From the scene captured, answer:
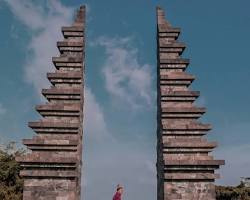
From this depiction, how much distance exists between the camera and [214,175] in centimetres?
1670

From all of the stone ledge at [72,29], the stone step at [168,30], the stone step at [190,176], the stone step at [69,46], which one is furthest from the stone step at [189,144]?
the stone ledge at [72,29]

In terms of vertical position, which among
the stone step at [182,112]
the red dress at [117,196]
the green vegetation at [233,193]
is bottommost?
the red dress at [117,196]

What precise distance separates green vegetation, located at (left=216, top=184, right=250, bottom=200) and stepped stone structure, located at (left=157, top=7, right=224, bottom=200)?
16.5 meters

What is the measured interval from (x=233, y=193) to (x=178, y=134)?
17.5 m

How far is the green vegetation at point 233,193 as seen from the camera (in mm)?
33075

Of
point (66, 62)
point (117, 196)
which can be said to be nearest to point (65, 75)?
point (66, 62)

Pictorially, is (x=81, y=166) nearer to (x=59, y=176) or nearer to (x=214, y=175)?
(x=59, y=176)

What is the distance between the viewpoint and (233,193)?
33.2 m

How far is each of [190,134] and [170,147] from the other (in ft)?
2.88

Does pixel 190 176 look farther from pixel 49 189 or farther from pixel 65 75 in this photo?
pixel 65 75

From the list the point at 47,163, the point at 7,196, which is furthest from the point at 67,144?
the point at 7,196

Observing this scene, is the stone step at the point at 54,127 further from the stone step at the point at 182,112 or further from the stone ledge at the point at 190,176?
the stone ledge at the point at 190,176

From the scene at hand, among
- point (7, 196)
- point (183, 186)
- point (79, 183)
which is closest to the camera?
point (183, 186)

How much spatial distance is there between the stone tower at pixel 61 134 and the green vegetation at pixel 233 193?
1783cm
